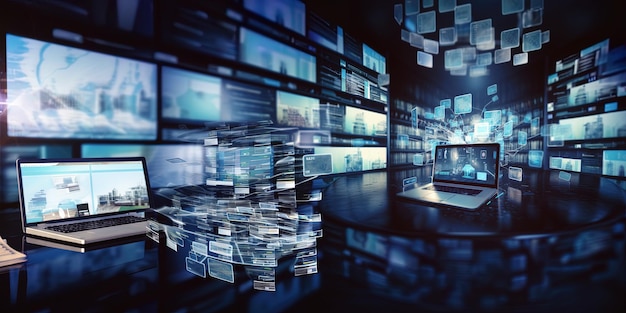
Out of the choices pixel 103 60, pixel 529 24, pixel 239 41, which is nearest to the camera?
pixel 103 60

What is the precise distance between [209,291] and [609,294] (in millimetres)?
828

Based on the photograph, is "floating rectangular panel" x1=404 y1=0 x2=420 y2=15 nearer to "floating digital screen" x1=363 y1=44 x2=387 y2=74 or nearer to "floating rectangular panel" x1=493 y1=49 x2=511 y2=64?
"floating digital screen" x1=363 y1=44 x2=387 y2=74

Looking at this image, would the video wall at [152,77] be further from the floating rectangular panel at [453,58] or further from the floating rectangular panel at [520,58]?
the floating rectangular panel at [520,58]

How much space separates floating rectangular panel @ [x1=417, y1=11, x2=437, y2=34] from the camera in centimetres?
316

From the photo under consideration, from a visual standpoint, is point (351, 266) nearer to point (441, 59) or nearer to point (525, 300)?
point (525, 300)

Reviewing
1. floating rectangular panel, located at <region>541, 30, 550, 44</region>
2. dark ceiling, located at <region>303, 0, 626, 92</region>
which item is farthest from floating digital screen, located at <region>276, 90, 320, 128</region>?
floating rectangular panel, located at <region>541, 30, 550, 44</region>

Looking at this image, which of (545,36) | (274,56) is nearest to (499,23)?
(545,36)

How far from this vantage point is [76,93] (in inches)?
47.8

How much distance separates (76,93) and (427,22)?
345 cm

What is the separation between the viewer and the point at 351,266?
0.65 m

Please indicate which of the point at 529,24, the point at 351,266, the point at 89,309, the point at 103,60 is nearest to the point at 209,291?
the point at 89,309

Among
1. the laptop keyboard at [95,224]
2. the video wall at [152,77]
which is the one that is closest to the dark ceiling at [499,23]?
the video wall at [152,77]

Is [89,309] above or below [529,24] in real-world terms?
below

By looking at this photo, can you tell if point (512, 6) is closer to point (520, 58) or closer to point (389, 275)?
point (520, 58)
